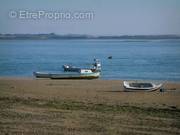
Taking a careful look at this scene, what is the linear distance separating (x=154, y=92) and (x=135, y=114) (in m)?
7.53

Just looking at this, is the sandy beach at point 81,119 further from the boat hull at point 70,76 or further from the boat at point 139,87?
the boat hull at point 70,76

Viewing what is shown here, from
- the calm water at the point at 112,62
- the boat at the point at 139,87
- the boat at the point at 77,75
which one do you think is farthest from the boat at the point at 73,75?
the boat at the point at 139,87

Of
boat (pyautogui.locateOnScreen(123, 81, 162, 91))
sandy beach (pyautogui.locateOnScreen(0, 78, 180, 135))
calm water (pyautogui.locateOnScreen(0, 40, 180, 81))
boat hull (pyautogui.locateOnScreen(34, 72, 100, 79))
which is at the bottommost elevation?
calm water (pyautogui.locateOnScreen(0, 40, 180, 81))

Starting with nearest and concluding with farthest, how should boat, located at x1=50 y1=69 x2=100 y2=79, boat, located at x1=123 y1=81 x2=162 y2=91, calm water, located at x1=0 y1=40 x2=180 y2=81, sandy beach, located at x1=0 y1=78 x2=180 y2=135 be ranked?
sandy beach, located at x1=0 y1=78 x2=180 y2=135, boat, located at x1=123 y1=81 x2=162 y2=91, boat, located at x1=50 y1=69 x2=100 y2=79, calm water, located at x1=0 y1=40 x2=180 y2=81

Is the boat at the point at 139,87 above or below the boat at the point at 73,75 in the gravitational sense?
above

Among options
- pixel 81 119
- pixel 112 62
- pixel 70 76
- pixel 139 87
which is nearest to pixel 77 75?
pixel 70 76

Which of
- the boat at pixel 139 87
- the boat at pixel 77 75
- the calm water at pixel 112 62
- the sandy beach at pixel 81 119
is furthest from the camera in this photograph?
the calm water at pixel 112 62

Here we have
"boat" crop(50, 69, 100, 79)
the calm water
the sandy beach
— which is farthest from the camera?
the calm water

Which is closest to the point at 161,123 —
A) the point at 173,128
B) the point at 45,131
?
the point at 173,128

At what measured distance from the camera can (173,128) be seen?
862 centimetres

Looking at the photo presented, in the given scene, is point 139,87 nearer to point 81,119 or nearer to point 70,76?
point 70,76

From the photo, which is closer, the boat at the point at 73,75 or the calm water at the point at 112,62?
the boat at the point at 73,75

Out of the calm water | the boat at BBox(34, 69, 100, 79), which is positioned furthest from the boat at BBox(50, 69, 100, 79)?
the calm water

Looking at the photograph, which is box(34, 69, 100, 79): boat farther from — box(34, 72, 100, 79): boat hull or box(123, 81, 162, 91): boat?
box(123, 81, 162, 91): boat
